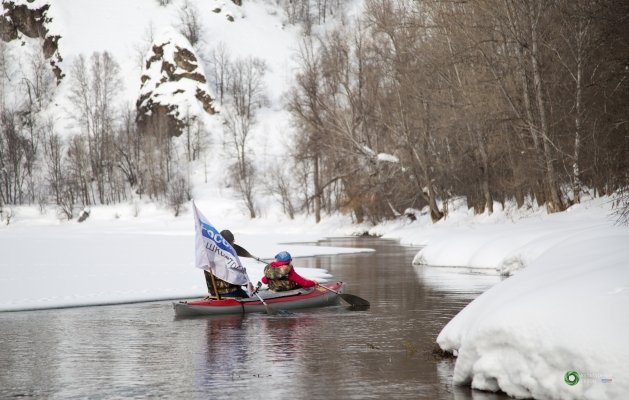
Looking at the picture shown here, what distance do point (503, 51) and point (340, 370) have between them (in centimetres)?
2537

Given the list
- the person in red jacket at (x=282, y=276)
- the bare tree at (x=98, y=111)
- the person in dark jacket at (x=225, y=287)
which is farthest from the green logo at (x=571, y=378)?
the bare tree at (x=98, y=111)

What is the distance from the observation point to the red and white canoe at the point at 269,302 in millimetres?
14922

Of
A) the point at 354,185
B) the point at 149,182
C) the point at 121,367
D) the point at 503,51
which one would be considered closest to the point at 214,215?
the point at 149,182

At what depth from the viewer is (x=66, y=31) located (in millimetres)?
97938

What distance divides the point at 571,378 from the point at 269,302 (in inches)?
375

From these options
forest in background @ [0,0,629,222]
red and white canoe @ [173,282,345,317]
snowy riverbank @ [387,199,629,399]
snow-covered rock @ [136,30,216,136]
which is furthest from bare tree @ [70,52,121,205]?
snowy riverbank @ [387,199,629,399]

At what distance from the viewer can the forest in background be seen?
2730 cm

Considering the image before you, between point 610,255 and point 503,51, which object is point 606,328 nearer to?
point 610,255

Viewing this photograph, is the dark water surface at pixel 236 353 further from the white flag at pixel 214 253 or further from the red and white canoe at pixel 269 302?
the white flag at pixel 214 253

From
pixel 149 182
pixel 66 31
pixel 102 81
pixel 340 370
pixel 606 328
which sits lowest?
pixel 340 370

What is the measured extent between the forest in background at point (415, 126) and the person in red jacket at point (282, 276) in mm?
6515

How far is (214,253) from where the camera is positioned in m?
Answer: 15.2

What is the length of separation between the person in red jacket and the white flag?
91 cm

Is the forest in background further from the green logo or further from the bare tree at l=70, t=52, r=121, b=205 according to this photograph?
the green logo
